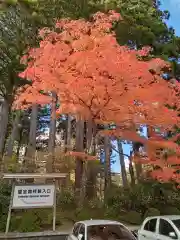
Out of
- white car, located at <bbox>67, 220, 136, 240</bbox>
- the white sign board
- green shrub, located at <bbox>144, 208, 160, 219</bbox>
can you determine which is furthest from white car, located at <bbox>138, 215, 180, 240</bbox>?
green shrub, located at <bbox>144, 208, 160, 219</bbox>

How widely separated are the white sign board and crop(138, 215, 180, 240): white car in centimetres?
426

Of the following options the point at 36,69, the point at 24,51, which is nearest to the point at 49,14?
the point at 24,51

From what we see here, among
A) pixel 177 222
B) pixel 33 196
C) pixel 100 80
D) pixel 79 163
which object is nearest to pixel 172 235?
pixel 177 222

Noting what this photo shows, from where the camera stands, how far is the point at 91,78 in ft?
40.5

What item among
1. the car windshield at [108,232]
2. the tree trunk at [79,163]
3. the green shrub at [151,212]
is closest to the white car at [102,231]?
the car windshield at [108,232]

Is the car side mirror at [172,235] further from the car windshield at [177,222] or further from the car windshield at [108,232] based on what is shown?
the car windshield at [108,232]

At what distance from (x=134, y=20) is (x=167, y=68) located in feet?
11.1

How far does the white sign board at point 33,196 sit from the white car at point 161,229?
4.26m

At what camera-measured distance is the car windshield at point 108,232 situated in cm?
806

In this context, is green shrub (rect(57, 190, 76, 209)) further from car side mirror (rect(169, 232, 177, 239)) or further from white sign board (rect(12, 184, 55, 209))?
car side mirror (rect(169, 232, 177, 239))

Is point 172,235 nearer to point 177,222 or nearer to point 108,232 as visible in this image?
point 177,222

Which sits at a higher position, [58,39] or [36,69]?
[58,39]

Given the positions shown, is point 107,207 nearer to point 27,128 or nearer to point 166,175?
point 166,175

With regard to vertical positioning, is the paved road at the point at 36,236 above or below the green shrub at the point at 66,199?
below
